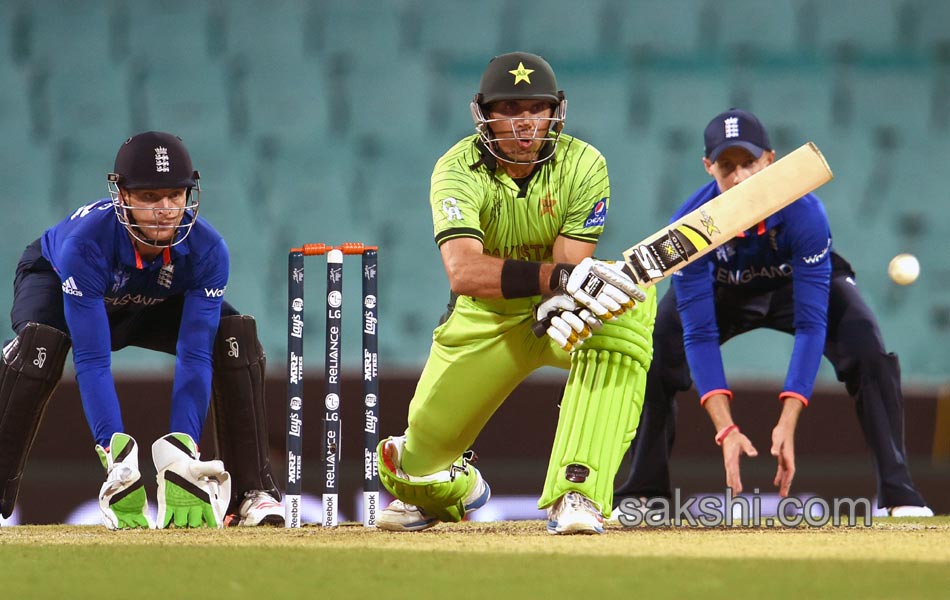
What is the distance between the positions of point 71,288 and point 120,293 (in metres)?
0.19

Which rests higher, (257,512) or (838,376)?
(838,376)

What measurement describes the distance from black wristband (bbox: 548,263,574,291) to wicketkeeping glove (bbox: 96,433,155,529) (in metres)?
0.98

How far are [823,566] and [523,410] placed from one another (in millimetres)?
2573

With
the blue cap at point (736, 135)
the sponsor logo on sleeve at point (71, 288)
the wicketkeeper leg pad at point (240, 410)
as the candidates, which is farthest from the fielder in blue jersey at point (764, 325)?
the sponsor logo on sleeve at point (71, 288)

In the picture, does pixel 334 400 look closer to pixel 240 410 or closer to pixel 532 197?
pixel 240 410

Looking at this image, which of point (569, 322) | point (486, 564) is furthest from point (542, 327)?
point (486, 564)

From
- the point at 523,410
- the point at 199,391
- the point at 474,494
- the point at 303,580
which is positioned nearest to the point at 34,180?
the point at 523,410

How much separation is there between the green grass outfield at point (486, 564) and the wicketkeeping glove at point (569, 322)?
391 mm

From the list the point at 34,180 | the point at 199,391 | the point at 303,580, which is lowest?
the point at 303,580

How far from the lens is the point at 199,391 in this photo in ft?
10.9

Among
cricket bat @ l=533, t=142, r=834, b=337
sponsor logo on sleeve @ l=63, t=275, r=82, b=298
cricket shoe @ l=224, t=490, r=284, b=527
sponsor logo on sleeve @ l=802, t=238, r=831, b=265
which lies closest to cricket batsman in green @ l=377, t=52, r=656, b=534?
cricket bat @ l=533, t=142, r=834, b=337

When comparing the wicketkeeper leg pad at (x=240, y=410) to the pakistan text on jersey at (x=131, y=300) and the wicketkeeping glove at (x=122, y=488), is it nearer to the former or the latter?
the pakistan text on jersey at (x=131, y=300)

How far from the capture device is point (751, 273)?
3.72m

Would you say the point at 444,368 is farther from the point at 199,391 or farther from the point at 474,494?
the point at 199,391
